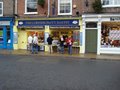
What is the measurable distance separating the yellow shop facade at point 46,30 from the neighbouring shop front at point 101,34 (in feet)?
2.45

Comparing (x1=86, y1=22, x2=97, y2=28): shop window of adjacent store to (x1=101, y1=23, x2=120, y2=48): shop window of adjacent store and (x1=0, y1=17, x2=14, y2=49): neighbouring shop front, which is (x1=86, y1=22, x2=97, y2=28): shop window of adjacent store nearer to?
(x1=101, y1=23, x2=120, y2=48): shop window of adjacent store

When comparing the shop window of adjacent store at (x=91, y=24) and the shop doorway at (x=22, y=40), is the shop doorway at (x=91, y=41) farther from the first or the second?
the shop doorway at (x=22, y=40)

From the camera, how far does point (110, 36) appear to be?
25.6 metres

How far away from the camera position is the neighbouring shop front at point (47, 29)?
85.7ft

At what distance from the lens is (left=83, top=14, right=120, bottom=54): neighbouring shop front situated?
2494cm

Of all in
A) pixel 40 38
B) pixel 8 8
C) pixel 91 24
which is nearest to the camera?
pixel 91 24

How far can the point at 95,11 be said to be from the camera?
2495 centimetres

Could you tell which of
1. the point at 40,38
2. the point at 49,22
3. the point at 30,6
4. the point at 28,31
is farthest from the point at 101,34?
the point at 30,6

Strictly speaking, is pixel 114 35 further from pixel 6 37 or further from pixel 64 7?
pixel 6 37

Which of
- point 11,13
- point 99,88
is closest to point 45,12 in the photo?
point 11,13

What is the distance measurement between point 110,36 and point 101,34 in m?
0.85

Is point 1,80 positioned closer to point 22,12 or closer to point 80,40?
point 80,40

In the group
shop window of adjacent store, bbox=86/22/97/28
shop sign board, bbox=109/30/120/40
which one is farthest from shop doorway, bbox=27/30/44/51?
shop sign board, bbox=109/30/120/40

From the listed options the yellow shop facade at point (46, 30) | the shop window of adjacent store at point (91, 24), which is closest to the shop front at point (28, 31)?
the yellow shop facade at point (46, 30)
